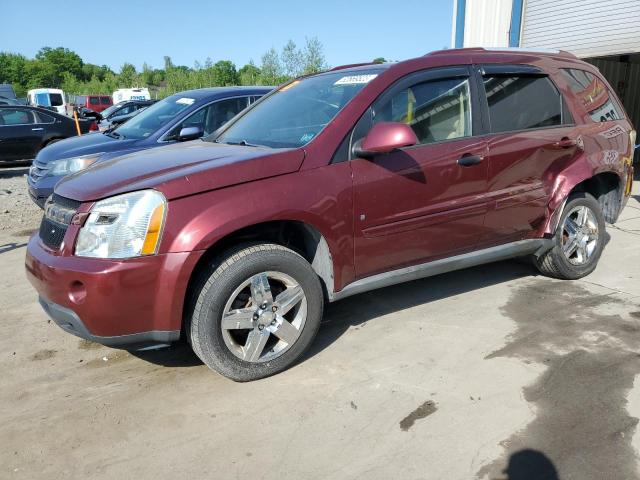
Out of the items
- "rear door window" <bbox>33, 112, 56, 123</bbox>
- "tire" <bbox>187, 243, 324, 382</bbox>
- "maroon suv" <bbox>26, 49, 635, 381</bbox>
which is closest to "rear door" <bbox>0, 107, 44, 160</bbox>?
"rear door window" <bbox>33, 112, 56, 123</bbox>

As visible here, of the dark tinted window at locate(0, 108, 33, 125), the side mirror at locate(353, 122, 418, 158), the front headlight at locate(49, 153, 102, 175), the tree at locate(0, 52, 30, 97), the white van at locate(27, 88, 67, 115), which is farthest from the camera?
the tree at locate(0, 52, 30, 97)

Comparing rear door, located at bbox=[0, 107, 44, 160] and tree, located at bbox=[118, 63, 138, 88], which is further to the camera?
tree, located at bbox=[118, 63, 138, 88]

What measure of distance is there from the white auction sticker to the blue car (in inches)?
109

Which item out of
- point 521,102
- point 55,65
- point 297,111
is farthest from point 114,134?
point 55,65

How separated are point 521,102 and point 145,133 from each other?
14.5 feet

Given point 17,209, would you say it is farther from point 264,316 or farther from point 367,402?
point 367,402

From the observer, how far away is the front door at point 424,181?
10.9ft

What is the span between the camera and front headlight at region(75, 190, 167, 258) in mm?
2727

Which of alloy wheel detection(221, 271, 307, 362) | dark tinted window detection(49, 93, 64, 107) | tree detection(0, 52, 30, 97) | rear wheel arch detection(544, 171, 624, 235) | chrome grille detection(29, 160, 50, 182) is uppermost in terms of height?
tree detection(0, 52, 30, 97)

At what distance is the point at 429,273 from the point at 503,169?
3.07 ft

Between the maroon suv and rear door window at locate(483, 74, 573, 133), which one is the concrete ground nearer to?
the maroon suv

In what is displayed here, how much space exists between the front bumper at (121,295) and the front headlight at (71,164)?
372cm

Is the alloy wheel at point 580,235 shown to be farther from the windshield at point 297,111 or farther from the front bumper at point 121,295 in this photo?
the front bumper at point 121,295

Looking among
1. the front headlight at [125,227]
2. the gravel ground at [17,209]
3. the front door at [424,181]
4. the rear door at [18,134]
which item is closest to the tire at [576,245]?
the front door at [424,181]
